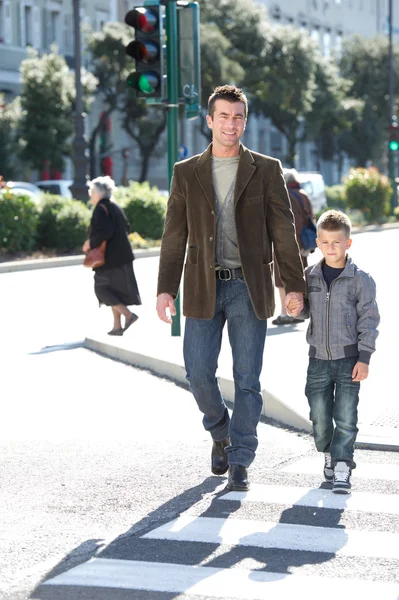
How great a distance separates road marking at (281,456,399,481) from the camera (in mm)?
6832

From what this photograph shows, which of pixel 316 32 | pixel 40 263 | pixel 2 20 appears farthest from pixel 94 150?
pixel 316 32

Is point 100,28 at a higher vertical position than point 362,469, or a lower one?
higher

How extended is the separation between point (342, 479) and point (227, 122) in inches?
69.4

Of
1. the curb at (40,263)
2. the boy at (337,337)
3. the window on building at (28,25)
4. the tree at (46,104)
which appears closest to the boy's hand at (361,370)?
the boy at (337,337)

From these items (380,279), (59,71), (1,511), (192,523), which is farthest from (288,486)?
(59,71)

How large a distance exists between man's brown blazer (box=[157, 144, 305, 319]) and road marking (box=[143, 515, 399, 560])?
1.08m

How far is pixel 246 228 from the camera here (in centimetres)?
644

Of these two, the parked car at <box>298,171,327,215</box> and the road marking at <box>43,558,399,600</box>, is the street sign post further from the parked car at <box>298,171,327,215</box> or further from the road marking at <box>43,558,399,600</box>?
the parked car at <box>298,171,327,215</box>

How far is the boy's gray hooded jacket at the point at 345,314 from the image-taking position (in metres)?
6.50

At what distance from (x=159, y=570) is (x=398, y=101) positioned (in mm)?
64365

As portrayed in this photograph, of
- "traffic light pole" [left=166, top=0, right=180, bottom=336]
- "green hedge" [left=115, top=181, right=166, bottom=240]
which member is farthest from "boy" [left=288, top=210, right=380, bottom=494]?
"green hedge" [left=115, top=181, right=166, bottom=240]

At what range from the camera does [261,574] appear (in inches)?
199

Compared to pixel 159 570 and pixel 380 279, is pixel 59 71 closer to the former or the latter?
pixel 380 279

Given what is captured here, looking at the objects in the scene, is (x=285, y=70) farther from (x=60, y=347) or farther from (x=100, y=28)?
(x=60, y=347)
